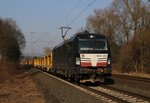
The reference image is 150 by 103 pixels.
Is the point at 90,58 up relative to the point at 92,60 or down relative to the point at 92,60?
up

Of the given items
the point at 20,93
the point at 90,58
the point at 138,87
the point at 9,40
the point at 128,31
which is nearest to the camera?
the point at 20,93

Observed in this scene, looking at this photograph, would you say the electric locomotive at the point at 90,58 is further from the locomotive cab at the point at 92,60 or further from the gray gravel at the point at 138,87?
the gray gravel at the point at 138,87

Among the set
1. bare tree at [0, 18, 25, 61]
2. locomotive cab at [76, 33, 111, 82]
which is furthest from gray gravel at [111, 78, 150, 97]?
bare tree at [0, 18, 25, 61]

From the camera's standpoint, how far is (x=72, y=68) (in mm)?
24719

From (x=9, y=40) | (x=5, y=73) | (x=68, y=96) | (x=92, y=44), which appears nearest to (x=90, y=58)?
(x=92, y=44)

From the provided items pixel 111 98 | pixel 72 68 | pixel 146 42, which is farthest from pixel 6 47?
pixel 111 98

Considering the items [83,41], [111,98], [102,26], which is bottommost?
[111,98]

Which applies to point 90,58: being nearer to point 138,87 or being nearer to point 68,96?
point 138,87

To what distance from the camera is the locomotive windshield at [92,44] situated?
77.7ft

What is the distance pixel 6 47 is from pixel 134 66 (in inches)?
1207

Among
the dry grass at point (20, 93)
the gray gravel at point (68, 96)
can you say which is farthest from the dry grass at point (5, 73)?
the gray gravel at point (68, 96)

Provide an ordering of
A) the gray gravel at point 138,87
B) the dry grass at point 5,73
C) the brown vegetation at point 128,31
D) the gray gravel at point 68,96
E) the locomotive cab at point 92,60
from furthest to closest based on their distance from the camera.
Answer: the brown vegetation at point 128,31, the dry grass at point 5,73, the locomotive cab at point 92,60, the gray gravel at point 138,87, the gray gravel at point 68,96

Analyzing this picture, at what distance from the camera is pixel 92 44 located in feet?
78.4

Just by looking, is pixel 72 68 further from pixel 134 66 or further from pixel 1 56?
pixel 1 56
